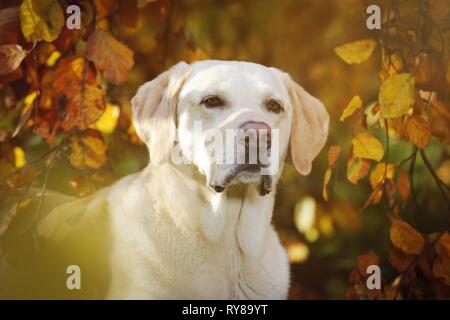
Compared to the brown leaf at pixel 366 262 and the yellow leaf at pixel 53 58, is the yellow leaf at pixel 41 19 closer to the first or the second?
the yellow leaf at pixel 53 58

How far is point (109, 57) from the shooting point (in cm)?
292

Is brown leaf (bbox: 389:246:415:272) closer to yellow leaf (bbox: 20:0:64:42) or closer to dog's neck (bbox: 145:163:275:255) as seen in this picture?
dog's neck (bbox: 145:163:275:255)

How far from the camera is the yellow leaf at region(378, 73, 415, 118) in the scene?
2820 millimetres

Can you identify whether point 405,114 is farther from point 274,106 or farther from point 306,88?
point 306,88

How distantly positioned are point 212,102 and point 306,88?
1315mm

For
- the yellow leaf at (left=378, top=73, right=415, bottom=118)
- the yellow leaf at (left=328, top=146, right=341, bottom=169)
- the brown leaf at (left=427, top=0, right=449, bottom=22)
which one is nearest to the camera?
the yellow leaf at (left=378, top=73, right=415, bottom=118)

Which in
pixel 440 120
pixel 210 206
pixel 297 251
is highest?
pixel 440 120

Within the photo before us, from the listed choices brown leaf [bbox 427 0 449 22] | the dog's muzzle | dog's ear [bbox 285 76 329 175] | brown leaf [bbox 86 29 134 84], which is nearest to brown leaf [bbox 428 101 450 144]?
brown leaf [bbox 427 0 449 22]

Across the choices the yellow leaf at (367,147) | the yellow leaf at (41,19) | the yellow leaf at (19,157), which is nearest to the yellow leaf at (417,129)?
the yellow leaf at (367,147)

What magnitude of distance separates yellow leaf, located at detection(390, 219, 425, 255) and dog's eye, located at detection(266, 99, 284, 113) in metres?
0.80

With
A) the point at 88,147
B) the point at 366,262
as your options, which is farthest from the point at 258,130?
the point at 366,262

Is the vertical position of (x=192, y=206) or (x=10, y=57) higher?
(x=10, y=57)

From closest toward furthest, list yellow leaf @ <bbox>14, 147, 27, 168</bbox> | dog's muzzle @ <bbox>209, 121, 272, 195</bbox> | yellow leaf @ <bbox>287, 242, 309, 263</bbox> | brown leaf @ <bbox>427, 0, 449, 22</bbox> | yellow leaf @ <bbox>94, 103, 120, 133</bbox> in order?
dog's muzzle @ <bbox>209, 121, 272, 195</bbox> → brown leaf @ <bbox>427, 0, 449, 22</bbox> → yellow leaf @ <bbox>14, 147, 27, 168</bbox> → yellow leaf @ <bbox>94, 103, 120, 133</bbox> → yellow leaf @ <bbox>287, 242, 309, 263</bbox>
